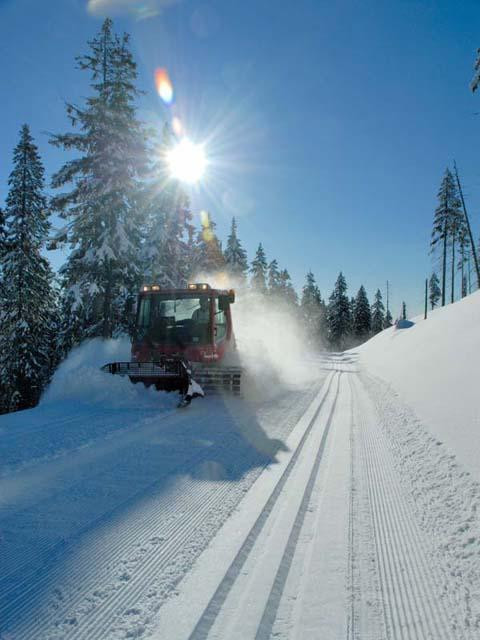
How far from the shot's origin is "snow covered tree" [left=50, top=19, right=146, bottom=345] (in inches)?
690

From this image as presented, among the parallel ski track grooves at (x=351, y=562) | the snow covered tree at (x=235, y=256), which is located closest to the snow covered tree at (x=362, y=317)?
the snow covered tree at (x=235, y=256)

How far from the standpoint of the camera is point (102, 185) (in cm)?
1770

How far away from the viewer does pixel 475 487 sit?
394 cm

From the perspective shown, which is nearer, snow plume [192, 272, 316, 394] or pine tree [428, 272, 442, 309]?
snow plume [192, 272, 316, 394]

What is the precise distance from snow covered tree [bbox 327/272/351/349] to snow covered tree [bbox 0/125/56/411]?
54429 mm

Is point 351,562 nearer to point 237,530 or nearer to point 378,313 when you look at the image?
point 237,530

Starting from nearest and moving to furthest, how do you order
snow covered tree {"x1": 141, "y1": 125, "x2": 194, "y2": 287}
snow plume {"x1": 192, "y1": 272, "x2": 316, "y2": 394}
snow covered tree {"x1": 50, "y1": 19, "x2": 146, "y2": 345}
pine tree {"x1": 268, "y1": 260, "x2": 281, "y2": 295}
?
1. snow plume {"x1": 192, "y1": 272, "x2": 316, "y2": 394}
2. snow covered tree {"x1": 50, "y1": 19, "x2": 146, "y2": 345}
3. snow covered tree {"x1": 141, "y1": 125, "x2": 194, "y2": 287}
4. pine tree {"x1": 268, "y1": 260, "x2": 281, "y2": 295}

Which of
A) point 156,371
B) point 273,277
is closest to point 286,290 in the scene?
point 273,277

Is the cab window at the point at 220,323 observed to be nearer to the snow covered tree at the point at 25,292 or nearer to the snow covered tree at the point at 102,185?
the snow covered tree at the point at 102,185

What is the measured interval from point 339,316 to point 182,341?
61223 millimetres

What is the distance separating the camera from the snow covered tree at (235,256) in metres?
43.0

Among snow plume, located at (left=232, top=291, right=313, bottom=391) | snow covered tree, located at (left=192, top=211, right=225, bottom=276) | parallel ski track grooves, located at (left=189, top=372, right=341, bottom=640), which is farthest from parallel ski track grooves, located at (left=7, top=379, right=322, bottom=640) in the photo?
snow covered tree, located at (left=192, top=211, right=225, bottom=276)

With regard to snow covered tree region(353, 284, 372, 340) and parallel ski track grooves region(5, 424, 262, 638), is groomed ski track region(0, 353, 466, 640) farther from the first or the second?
snow covered tree region(353, 284, 372, 340)

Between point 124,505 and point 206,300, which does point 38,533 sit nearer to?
point 124,505
